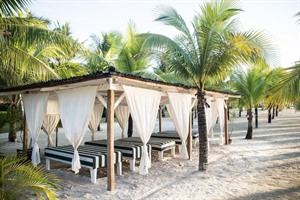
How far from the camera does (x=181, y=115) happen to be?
8.08 metres

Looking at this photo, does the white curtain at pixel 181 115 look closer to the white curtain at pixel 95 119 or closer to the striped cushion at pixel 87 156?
the striped cushion at pixel 87 156

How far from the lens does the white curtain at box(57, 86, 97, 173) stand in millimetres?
5875

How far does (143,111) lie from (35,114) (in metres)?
3.57

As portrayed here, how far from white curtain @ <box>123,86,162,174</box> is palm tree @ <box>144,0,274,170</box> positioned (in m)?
1.31

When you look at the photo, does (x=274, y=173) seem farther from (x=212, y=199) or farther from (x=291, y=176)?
(x=212, y=199)

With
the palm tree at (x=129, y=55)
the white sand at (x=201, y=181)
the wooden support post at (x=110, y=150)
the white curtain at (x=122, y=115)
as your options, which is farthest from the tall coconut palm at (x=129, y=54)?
the wooden support post at (x=110, y=150)

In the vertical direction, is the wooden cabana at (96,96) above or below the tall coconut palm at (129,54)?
below

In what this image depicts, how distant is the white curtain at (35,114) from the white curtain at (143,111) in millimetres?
2890

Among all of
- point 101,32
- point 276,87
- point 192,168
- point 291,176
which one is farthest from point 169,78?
point 101,32

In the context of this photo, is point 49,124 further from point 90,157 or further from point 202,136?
point 202,136

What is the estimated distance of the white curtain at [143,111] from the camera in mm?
6078

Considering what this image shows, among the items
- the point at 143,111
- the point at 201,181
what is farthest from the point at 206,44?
the point at 201,181

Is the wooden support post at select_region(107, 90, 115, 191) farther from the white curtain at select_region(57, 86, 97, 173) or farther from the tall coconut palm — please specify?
the tall coconut palm

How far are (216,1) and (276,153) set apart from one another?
21.3ft
